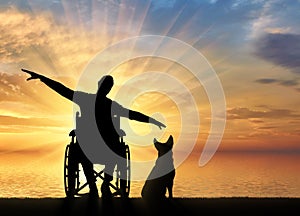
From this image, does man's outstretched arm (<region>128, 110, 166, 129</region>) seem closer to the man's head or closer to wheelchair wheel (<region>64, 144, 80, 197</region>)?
the man's head

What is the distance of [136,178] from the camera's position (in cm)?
1492

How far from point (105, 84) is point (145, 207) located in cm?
378

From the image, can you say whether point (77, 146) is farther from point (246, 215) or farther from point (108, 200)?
point (246, 215)

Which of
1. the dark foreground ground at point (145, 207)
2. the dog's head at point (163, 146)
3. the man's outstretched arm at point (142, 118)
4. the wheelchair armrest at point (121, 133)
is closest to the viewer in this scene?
the dark foreground ground at point (145, 207)

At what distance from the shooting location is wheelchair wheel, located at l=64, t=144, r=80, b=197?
45.1 ft

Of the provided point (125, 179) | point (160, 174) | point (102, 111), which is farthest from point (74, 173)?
point (160, 174)

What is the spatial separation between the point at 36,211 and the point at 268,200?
795 centimetres

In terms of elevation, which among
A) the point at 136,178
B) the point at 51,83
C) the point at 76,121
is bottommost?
the point at 136,178

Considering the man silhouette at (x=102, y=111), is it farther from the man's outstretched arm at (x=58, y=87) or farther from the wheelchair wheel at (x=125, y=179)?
the wheelchair wheel at (x=125, y=179)

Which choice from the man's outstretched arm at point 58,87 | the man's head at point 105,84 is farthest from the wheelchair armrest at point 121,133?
the man's outstretched arm at point 58,87

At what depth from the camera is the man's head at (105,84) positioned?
13.3m

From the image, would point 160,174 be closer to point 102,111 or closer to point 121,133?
point 121,133

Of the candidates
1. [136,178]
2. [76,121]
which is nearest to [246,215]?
[136,178]

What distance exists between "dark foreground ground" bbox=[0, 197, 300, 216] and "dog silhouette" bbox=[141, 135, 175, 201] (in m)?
0.28
